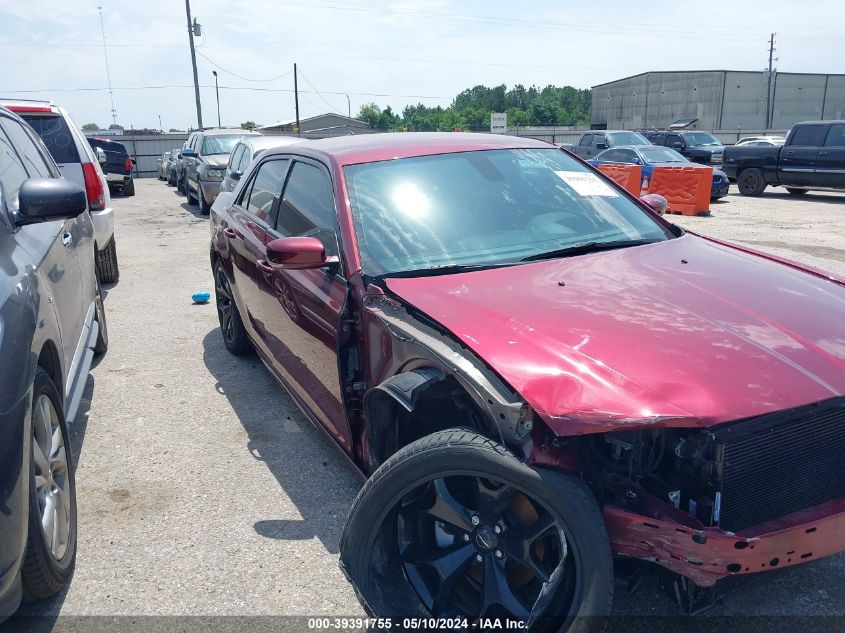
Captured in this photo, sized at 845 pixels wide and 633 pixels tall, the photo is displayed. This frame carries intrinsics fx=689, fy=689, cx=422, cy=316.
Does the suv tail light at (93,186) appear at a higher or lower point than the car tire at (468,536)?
higher

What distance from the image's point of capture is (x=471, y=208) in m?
3.22

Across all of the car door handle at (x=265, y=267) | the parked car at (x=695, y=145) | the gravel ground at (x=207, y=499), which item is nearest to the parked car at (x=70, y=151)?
the gravel ground at (x=207, y=499)

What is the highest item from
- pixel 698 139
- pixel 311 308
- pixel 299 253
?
pixel 698 139

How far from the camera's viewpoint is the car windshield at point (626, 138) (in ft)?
66.0

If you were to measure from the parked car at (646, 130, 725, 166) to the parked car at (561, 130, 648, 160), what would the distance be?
249 centimetres

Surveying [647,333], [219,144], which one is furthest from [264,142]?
[647,333]

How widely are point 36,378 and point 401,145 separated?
2.06m

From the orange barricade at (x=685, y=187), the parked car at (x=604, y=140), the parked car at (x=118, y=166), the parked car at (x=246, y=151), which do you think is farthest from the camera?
the parked car at (x=604, y=140)

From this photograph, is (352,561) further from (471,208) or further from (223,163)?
(223,163)

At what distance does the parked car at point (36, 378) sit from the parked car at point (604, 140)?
1862 centimetres

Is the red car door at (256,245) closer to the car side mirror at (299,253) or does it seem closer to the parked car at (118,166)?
the car side mirror at (299,253)

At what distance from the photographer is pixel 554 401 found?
6.19 ft

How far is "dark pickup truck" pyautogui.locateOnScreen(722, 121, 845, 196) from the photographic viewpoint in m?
15.4

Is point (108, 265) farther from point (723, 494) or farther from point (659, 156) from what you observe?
point (659, 156)
